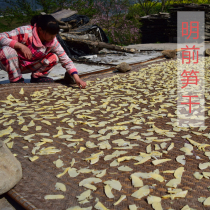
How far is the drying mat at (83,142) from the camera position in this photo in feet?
3.09

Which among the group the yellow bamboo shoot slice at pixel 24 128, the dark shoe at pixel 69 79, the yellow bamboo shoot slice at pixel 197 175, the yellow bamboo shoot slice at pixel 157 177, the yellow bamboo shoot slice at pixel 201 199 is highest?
the dark shoe at pixel 69 79

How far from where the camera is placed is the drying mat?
3.09 feet

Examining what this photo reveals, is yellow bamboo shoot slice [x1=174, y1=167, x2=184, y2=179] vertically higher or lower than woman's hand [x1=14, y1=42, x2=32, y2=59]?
lower

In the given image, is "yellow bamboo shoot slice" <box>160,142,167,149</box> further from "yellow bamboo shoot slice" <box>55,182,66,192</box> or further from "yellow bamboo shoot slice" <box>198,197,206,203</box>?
"yellow bamboo shoot slice" <box>55,182,66,192</box>

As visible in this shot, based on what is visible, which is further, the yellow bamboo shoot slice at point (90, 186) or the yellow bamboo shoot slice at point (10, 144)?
the yellow bamboo shoot slice at point (10, 144)

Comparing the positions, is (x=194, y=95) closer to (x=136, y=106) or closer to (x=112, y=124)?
(x=136, y=106)

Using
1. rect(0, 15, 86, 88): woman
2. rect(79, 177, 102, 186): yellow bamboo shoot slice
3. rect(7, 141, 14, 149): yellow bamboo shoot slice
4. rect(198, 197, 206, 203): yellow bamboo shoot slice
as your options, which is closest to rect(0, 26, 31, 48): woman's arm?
rect(0, 15, 86, 88): woman

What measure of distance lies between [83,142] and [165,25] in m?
7.96

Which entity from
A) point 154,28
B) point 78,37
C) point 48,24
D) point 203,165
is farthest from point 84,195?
point 154,28

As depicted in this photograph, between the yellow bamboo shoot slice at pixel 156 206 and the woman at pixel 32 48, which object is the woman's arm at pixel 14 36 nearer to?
the woman at pixel 32 48

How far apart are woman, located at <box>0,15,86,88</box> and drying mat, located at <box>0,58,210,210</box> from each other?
0.82 feet

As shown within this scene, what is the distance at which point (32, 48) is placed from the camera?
2309 millimetres

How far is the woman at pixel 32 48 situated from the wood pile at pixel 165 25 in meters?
6.74

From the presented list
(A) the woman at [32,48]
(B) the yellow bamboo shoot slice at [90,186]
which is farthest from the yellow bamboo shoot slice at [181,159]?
(A) the woman at [32,48]
